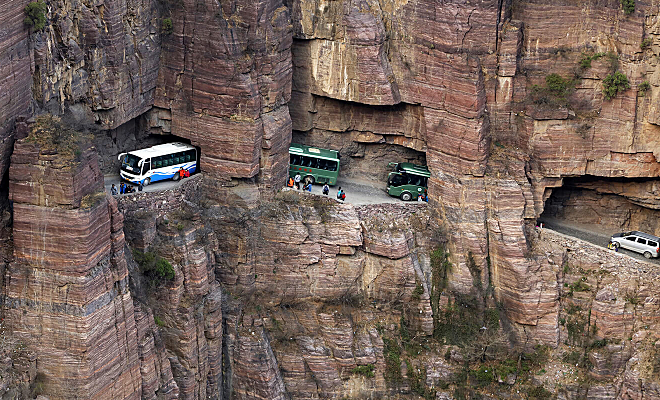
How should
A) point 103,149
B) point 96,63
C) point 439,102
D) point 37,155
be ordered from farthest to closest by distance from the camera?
point 439,102
point 103,149
point 96,63
point 37,155

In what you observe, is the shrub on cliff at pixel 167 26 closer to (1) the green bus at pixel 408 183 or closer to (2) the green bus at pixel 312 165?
(2) the green bus at pixel 312 165

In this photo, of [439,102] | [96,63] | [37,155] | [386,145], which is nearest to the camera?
[37,155]

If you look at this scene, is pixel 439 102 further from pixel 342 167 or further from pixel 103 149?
pixel 103 149

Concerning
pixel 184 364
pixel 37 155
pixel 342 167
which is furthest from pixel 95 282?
pixel 342 167

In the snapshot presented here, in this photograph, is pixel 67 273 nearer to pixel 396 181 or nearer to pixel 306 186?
pixel 306 186

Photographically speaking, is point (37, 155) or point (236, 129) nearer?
point (37, 155)

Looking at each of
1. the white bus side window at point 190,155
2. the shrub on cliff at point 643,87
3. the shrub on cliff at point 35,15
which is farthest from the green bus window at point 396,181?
the shrub on cliff at point 35,15
